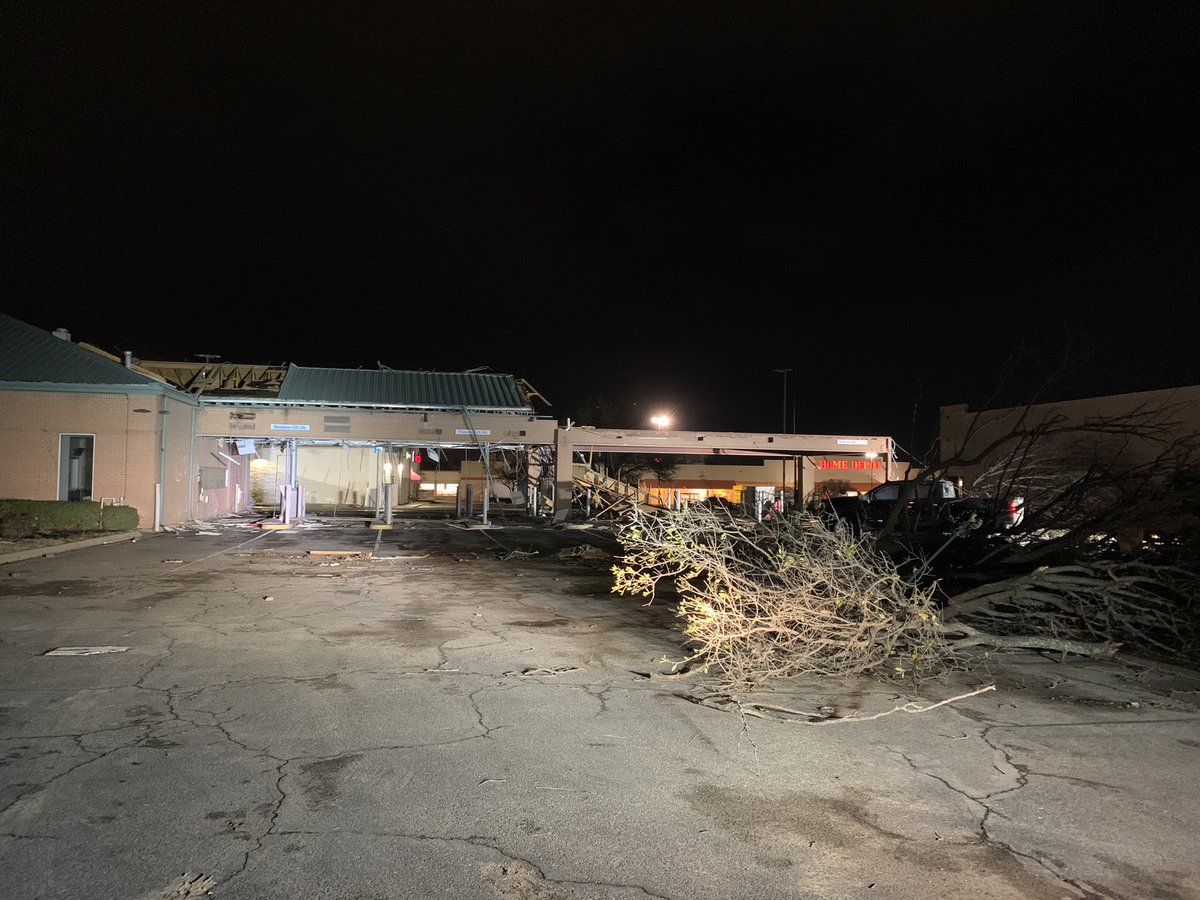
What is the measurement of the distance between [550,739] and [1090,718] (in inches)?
162

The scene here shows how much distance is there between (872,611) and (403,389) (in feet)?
91.4

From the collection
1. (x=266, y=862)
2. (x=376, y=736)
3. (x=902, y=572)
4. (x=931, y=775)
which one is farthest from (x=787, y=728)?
(x=902, y=572)

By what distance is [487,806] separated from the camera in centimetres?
425

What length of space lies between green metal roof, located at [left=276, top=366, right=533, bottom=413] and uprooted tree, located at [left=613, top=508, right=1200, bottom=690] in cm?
2425

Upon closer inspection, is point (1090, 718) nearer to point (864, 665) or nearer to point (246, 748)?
point (864, 665)

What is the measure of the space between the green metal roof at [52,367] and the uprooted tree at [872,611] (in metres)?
20.6

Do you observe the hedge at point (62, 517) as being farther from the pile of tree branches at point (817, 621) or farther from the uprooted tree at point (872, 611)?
the pile of tree branches at point (817, 621)

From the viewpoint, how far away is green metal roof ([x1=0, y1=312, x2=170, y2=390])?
22641 mm

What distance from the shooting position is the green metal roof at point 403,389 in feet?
103

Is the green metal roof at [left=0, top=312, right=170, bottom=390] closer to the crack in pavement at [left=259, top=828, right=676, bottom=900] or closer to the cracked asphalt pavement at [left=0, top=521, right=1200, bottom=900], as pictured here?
the cracked asphalt pavement at [left=0, top=521, right=1200, bottom=900]

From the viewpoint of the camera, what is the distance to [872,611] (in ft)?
22.6

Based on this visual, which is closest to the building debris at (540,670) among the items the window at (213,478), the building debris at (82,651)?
the building debris at (82,651)

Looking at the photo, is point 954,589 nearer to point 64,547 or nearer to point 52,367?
point 64,547

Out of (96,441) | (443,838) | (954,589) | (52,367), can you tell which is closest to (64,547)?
(96,441)
